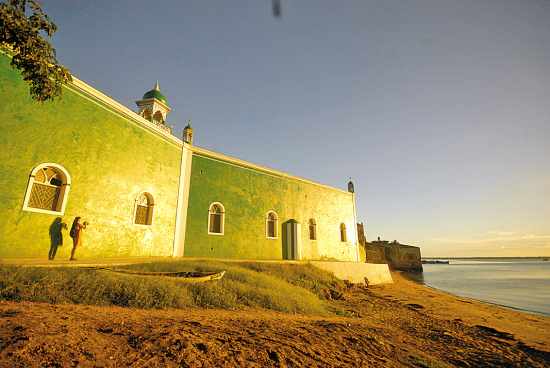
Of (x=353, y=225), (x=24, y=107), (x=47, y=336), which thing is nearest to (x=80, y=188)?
(x=24, y=107)

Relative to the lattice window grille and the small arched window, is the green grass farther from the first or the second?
the small arched window

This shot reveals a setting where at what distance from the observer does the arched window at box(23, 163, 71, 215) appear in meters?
8.38

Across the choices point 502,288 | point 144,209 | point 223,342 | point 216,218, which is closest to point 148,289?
point 223,342

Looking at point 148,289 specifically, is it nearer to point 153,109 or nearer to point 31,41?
point 31,41

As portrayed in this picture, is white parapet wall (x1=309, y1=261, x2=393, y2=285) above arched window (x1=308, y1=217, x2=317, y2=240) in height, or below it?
below

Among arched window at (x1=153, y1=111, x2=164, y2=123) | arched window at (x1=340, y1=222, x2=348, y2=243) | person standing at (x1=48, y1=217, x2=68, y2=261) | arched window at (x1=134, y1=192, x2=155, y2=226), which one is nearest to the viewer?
person standing at (x1=48, y1=217, x2=68, y2=261)

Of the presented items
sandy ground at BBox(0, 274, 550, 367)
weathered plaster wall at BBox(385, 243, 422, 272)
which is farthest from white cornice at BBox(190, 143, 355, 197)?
weathered plaster wall at BBox(385, 243, 422, 272)

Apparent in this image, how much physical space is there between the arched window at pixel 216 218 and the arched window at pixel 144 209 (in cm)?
314

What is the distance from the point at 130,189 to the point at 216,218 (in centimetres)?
481

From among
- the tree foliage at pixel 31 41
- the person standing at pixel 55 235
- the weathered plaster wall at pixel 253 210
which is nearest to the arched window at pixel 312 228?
the weathered plaster wall at pixel 253 210

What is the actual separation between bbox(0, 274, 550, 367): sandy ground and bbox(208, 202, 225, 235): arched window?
319 inches

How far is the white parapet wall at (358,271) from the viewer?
15556 millimetres

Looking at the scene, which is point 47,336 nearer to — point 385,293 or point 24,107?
point 24,107

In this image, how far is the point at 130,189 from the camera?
11.2 meters
